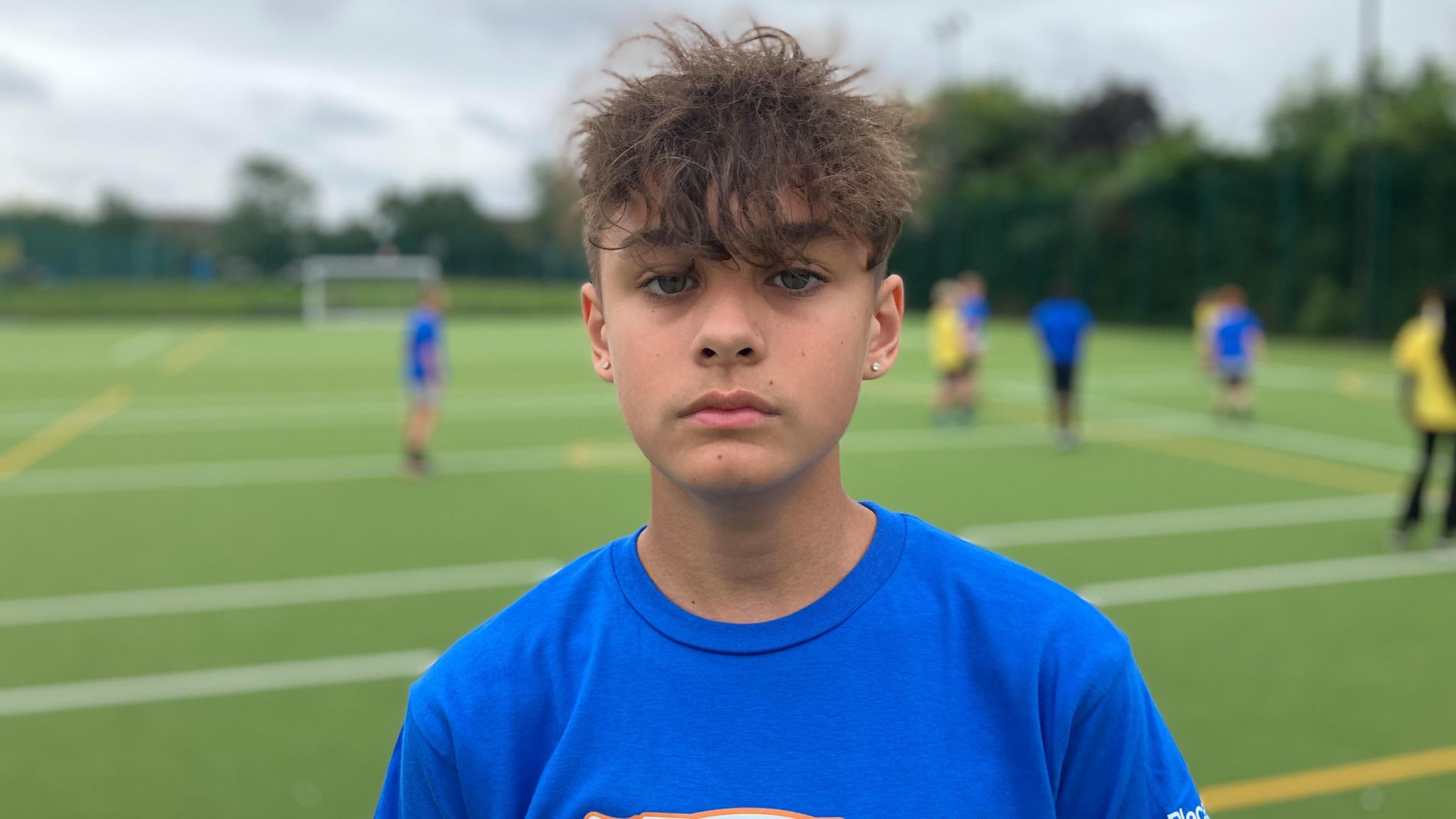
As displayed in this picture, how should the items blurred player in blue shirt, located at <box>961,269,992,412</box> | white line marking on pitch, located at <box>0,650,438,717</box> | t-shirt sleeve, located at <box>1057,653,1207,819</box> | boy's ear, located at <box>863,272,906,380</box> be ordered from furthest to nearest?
blurred player in blue shirt, located at <box>961,269,992,412</box>
white line marking on pitch, located at <box>0,650,438,717</box>
boy's ear, located at <box>863,272,906,380</box>
t-shirt sleeve, located at <box>1057,653,1207,819</box>

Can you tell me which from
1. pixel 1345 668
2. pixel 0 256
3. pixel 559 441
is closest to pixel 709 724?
pixel 1345 668

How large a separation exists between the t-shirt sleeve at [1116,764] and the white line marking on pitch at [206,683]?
5.25m

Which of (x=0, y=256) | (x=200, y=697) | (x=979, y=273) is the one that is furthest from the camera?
(x=0, y=256)

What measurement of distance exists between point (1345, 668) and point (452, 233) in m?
63.9

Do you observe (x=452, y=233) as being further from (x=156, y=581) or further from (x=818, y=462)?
(x=818, y=462)

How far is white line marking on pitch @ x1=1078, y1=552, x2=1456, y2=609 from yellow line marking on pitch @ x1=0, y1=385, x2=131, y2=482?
1095 centimetres

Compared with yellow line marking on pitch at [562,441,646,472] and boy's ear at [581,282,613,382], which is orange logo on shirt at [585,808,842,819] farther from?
yellow line marking on pitch at [562,441,646,472]

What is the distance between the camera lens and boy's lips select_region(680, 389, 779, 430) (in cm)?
142

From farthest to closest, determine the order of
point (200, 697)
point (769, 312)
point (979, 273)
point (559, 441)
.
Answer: point (979, 273) < point (559, 441) < point (200, 697) < point (769, 312)

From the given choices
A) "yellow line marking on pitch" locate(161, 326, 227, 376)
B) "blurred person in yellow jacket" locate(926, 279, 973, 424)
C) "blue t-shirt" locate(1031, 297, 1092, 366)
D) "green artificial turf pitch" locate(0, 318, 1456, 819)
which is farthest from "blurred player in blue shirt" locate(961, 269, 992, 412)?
"yellow line marking on pitch" locate(161, 326, 227, 376)

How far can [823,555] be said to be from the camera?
1613mm

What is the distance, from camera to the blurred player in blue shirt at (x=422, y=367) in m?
12.5

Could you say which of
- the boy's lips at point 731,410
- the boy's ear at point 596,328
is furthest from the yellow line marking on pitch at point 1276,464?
the boy's lips at point 731,410

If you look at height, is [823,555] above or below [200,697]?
above
